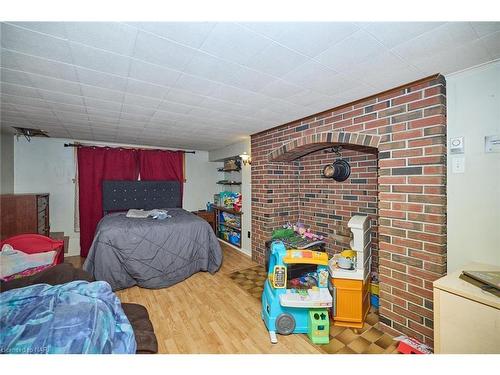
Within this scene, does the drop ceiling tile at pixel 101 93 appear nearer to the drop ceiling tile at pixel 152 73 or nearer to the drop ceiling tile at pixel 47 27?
the drop ceiling tile at pixel 152 73

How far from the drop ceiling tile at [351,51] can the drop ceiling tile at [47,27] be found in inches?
59.3

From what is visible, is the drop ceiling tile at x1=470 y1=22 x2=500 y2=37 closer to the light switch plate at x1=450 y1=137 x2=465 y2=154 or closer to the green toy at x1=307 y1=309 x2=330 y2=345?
the light switch plate at x1=450 y1=137 x2=465 y2=154

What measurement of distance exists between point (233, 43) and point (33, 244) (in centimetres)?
307

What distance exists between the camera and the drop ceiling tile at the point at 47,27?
1.11 metres

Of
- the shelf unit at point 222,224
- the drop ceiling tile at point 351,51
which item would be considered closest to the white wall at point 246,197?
the shelf unit at point 222,224

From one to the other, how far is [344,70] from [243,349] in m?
2.40

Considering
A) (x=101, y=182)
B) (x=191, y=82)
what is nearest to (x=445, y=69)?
(x=191, y=82)

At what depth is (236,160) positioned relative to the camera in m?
4.82

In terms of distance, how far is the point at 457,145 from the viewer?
163 cm

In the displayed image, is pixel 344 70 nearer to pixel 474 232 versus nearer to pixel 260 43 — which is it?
pixel 260 43

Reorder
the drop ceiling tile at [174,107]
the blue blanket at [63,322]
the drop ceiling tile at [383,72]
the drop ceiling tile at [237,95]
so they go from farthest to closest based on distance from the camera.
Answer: the drop ceiling tile at [174,107]
the drop ceiling tile at [237,95]
the drop ceiling tile at [383,72]
the blue blanket at [63,322]

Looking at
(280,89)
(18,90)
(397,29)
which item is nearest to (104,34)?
(280,89)

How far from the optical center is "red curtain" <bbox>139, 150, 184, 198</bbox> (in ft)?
15.4

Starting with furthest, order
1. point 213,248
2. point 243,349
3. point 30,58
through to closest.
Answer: point 213,248 < point 243,349 < point 30,58
